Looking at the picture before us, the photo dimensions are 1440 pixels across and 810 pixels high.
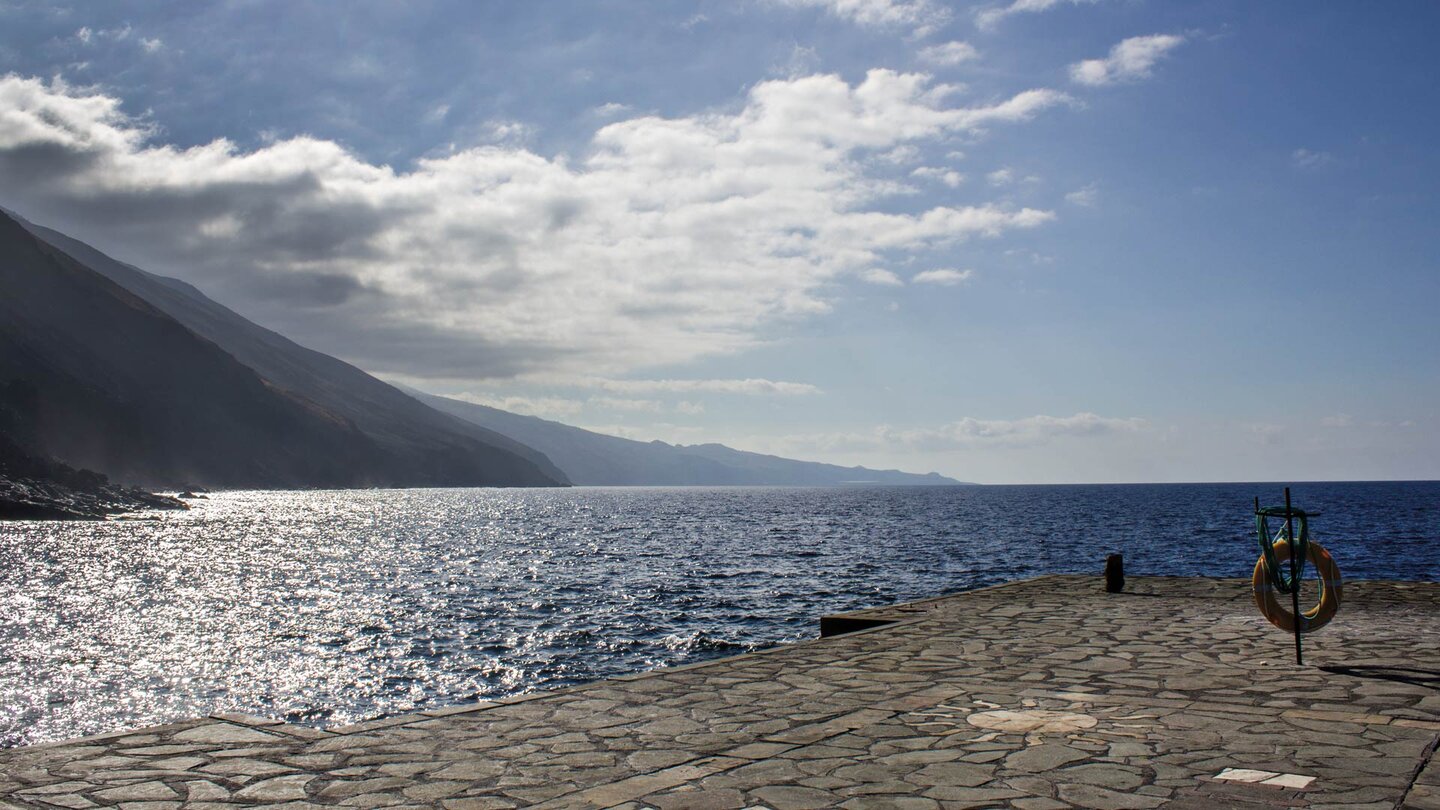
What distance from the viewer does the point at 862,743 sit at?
6828 mm

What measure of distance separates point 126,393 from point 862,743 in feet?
474

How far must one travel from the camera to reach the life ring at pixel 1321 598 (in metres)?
10.2

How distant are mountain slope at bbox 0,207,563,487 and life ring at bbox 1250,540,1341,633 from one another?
10742 centimetres

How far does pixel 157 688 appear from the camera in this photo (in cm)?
1970

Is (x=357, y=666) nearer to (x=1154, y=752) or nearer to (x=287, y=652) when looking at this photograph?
(x=287, y=652)

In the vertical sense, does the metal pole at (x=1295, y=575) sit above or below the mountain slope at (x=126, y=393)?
below

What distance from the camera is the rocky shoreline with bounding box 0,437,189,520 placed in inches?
2977

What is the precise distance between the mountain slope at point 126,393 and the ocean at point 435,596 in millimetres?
40931

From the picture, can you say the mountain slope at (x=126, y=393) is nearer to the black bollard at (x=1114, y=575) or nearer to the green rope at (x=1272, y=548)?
the black bollard at (x=1114, y=575)

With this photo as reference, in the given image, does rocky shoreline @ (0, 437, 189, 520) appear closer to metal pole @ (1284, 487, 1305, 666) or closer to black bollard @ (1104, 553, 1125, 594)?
black bollard @ (1104, 553, 1125, 594)

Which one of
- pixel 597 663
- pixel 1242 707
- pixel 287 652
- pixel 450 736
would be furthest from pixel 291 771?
pixel 287 652

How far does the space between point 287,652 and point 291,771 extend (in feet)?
63.0

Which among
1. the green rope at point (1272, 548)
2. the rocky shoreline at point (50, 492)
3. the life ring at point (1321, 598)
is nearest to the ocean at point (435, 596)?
the rocky shoreline at point (50, 492)

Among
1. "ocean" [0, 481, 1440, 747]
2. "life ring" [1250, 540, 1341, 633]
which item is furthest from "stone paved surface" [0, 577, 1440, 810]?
"ocean" [0, 481, 1440, 747]
